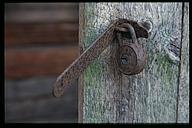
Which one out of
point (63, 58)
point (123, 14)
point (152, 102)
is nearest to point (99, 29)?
point (123, 14)

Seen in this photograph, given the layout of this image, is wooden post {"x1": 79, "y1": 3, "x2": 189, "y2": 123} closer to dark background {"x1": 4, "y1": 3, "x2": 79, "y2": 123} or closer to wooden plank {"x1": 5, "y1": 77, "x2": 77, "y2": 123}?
dark background {"x1": 4, "y1": 3, "x2": 79, "y2": 123}

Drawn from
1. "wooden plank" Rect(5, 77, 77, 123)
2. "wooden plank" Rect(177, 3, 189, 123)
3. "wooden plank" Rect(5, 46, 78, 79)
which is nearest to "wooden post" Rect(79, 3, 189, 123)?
"wooden plank" Rect(177, 3, 189, 123)

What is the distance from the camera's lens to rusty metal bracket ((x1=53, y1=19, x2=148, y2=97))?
0.80 meters

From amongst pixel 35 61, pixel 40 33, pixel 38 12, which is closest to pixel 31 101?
pixel 35 61

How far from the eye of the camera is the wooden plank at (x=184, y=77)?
85cm

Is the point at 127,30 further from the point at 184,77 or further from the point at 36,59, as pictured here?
the point at 36,59

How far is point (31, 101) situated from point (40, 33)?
0.53m

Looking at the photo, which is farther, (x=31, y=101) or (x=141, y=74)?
(x=31, y=101)

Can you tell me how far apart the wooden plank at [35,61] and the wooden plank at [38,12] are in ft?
0.96

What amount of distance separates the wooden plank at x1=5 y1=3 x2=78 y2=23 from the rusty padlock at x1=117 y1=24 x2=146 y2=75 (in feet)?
9.41

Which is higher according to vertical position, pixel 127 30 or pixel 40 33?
pixel 40 33

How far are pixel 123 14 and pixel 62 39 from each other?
2845 mm

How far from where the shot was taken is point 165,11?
0.84 metres

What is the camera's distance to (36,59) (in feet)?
11.2
